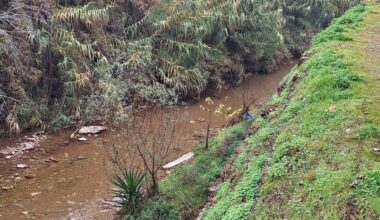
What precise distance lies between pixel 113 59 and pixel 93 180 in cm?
490

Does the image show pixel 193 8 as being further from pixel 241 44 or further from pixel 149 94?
pixel 149 94

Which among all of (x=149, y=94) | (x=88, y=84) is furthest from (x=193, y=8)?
(x=88, y=84)

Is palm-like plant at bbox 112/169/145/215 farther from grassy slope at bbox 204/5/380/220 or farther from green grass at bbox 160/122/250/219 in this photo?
grassy slope at bbox 204/5/380/220

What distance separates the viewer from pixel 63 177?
8875 mm

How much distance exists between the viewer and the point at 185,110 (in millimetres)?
12812

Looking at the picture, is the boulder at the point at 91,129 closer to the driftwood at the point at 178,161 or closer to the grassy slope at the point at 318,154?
the driftwood at the point at 178,161

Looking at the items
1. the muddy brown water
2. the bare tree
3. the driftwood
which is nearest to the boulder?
the muddy brown water

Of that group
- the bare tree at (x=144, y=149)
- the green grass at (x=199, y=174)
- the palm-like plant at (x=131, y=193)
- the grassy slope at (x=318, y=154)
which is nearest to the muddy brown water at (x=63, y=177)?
the bare tree at (x=144, y=149)

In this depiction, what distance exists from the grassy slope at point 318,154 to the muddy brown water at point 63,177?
311 cm

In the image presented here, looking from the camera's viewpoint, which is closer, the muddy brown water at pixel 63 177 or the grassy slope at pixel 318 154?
the grassy slope at pixel 318 154

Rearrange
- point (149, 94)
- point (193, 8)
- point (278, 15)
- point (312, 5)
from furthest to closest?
point (312, 5), point (278, 15), point (193, 8), point (149, 94)

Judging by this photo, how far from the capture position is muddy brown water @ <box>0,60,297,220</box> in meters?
7.71

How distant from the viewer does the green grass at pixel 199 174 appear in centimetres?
704

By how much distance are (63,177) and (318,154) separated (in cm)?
591
